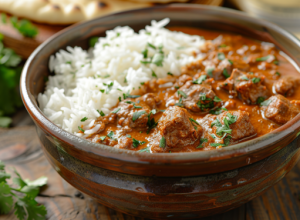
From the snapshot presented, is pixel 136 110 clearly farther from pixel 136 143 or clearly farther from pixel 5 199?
pixel 5 199

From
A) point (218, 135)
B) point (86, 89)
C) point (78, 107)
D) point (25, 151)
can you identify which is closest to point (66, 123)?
point (78, 107)

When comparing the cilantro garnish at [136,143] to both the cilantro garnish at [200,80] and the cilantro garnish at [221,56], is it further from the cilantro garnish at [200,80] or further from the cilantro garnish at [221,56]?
the cilantro garnish at [221,56]

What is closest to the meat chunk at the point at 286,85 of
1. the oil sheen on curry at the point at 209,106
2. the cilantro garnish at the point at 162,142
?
the oil sheen on curry at the point at 209,106

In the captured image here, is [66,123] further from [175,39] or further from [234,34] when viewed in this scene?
[234,34]

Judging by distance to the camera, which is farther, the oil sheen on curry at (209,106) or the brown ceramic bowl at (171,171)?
the oil sheen on curry at (209,106)

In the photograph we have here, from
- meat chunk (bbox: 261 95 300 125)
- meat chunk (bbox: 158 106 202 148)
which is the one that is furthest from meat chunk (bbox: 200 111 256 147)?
meat chunk (bbox: 261 95 300 125)

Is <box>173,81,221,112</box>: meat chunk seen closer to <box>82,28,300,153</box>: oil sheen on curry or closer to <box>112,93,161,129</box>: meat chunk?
<box>82,28,300,153</box>: oil sheen on curry

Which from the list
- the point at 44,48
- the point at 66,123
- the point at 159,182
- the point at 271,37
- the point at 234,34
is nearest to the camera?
the point at 159,182
